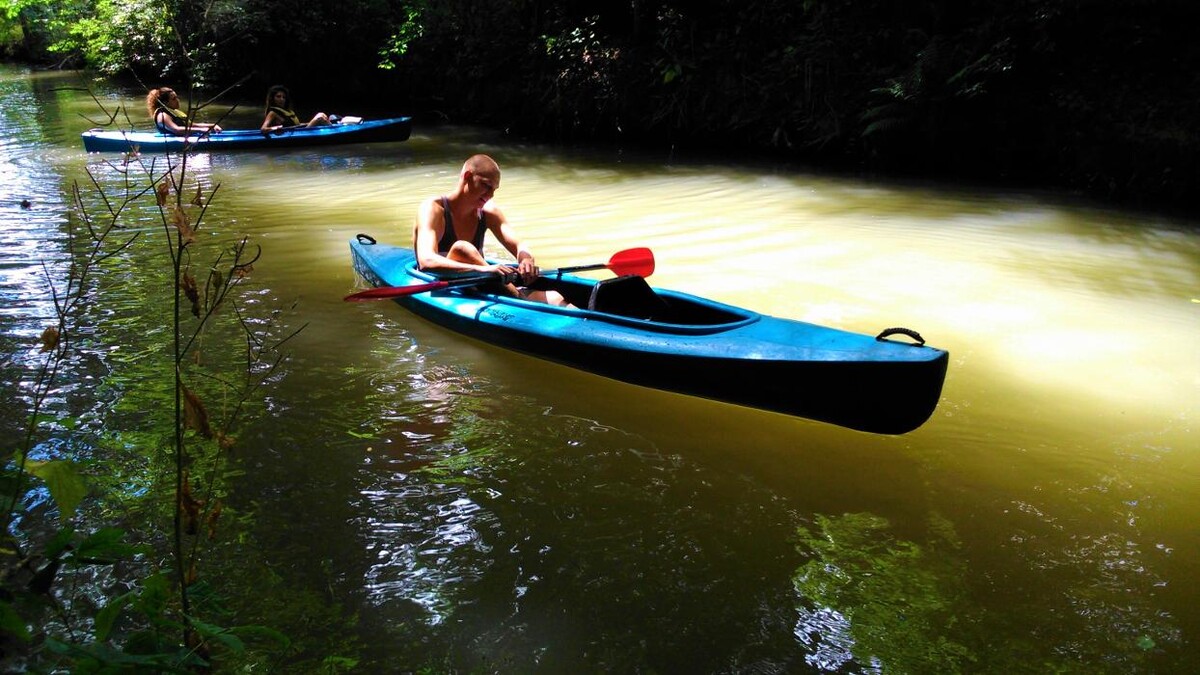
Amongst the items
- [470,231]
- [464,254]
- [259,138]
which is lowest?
[464,254]

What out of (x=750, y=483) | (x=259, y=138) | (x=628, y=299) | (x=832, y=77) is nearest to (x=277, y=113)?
(x=259, y=138)

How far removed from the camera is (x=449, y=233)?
5215 millimetres

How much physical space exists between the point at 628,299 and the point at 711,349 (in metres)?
0.82

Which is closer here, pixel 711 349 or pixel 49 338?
pixel 49 338

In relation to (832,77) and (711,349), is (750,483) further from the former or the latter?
(832,77)

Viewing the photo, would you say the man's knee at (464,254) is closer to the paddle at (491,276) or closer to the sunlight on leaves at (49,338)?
the paddle at (491,276)

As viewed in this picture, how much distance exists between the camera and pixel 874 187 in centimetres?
968

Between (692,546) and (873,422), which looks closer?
(692,546)

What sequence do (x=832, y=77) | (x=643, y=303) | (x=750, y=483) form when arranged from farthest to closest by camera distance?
(x=832, y=77)
(x=643, y=303)
(x=750, y=483)

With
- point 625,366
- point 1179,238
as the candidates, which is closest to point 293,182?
point 625,366

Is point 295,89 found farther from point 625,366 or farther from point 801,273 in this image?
point 625,366

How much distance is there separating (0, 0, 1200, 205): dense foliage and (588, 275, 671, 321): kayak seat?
6324 millimetres

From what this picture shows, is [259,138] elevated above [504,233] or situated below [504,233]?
above

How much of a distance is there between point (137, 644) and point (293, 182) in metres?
9.23
